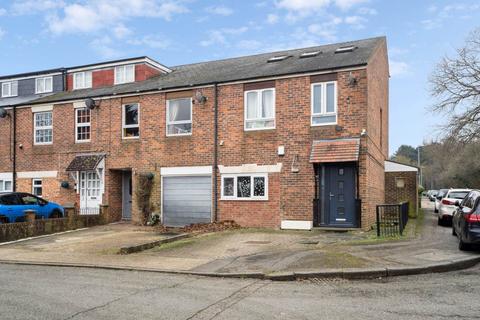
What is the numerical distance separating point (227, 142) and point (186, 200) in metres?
2.98

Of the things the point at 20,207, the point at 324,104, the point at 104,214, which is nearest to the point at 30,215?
the point at 20,207

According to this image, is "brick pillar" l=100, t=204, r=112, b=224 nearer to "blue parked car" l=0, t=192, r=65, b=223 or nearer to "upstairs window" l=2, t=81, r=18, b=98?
"blue parked car" l=0, t=192, r=65, b=223

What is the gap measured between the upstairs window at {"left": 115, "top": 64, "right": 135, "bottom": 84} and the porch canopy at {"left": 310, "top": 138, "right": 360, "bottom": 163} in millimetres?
11757

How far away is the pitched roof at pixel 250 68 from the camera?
17516 millimetres

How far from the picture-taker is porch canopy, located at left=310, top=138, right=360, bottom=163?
51.7 feet

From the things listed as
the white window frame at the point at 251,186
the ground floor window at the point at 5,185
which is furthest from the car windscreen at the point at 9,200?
the white window frame at the point at 251,186

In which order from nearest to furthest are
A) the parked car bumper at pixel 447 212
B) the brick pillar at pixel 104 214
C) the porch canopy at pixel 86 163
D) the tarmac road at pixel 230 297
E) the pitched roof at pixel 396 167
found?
the tarmac road at pixel 230 297
the parked car bumper at pixel 447 212
the brick pillar at pixel 104 214
the porch canopy at pixel 86 163
the pitched roof at pixel 396 167

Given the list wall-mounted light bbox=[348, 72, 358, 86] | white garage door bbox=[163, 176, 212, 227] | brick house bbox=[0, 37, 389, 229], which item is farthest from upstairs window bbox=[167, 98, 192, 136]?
wall-mounted light bbox=[348, 72, 358, 86]

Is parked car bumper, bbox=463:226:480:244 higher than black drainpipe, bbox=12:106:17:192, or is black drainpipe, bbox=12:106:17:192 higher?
black drainpipe, bbox=12:106:17:192

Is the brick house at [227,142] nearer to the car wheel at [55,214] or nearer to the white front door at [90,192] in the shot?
the white front door at [90,192]

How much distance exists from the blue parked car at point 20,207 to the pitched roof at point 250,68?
5.59m

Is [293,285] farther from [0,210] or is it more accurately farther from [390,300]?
[0,210]

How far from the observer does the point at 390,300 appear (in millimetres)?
7395

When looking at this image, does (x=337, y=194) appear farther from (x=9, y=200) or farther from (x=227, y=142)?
(x=9, y=200)
